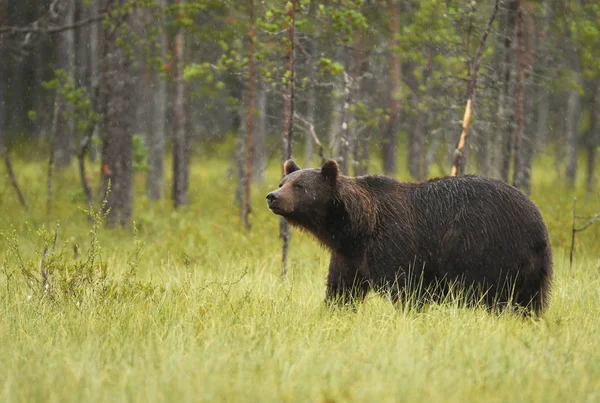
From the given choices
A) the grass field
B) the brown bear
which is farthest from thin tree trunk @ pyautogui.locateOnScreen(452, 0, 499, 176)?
the brown bear

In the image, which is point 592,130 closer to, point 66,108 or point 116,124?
point 116,124

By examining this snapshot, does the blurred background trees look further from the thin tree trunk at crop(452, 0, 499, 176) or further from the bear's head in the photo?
the bear's head

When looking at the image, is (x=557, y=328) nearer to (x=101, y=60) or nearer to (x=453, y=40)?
(x=453, y=40)

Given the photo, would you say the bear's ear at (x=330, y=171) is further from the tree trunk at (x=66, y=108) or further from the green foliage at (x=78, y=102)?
the tree trunk at (x=66, y=108)

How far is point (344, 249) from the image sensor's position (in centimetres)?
670

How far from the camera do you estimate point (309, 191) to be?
6.58 metres

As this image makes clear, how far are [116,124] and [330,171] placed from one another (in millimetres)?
6991

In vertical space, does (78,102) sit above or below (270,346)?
above

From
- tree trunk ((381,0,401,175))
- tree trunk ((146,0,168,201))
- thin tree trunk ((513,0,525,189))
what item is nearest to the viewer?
thin tree trunk ((513,0,525,189))

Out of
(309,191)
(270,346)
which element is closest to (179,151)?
(309,191)

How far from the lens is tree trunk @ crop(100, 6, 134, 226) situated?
12555mm

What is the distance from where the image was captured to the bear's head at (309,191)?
6523mm

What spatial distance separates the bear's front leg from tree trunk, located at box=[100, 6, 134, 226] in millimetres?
6593

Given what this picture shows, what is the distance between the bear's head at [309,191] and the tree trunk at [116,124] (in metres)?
6.56
